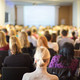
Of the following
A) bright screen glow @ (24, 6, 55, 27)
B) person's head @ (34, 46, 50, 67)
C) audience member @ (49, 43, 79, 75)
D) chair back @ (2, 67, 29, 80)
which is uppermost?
bright screen glow @ (24, 6, 55, 27)

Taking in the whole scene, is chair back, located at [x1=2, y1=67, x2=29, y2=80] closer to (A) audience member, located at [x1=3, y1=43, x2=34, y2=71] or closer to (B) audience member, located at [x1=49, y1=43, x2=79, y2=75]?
(A) audience member, located at [x1=3, y1=43, x2=34, y2=71]

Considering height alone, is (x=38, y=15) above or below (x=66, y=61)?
above

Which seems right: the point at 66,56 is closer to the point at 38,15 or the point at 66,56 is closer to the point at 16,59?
the point at 16,59

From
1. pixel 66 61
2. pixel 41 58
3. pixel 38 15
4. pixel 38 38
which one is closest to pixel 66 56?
pixel 66 61

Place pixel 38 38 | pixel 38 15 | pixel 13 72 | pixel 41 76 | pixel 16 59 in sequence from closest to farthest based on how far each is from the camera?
pixel 41 76
pixel 13 72
pixel 16 59
pixel 38 38
pixel 38 15

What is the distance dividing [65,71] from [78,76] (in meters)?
0.36

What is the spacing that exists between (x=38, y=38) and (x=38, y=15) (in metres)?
16.5

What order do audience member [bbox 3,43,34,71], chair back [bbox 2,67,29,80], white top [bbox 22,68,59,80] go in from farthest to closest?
audience member [bbox 3,43,34,71]
chair back [bbox 2,67,29,80]
white top [bbox 22,68,59,80]

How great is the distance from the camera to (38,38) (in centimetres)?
441

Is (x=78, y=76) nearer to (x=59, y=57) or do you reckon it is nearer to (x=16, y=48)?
(x=59, y=57)

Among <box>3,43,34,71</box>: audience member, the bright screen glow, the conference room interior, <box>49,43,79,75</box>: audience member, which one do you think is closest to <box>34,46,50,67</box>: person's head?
the conference room interior

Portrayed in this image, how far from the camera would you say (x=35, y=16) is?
2061cm

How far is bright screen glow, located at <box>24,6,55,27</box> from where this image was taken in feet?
66.7

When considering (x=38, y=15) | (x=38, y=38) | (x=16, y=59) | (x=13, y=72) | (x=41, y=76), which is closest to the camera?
(x=41, y=76)
